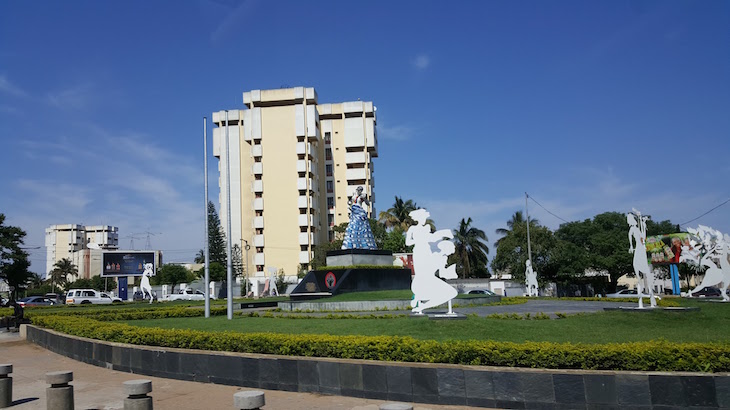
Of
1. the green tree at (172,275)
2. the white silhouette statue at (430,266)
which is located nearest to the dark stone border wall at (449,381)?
the white silhouette statue at (430,266)

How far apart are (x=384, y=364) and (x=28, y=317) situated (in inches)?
713

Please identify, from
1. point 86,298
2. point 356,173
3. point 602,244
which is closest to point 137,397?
point 86,298

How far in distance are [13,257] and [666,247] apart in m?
47.3

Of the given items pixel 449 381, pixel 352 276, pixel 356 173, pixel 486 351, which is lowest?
pixel 449 381

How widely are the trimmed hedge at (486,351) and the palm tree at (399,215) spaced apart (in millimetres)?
52212

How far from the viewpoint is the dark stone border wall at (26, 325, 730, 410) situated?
6172 mm

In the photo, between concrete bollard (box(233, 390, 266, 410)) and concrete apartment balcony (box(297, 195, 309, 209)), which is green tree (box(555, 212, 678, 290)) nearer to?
concrete apartment balcony (box(297, 195, 309, 209))

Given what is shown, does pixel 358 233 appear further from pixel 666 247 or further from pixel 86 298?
pixel 86 298

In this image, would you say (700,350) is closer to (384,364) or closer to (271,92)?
(384,364)

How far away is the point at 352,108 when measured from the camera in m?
69.6

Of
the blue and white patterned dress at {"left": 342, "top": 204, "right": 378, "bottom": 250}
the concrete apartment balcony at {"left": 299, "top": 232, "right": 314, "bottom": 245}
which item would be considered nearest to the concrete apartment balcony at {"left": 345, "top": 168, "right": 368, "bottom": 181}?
the concrete apartment balcony at {"left": 299, "top": 232, "right": 314, "bottom": 245}

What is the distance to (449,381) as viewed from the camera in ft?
23.5

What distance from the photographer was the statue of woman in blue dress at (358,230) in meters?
30.4

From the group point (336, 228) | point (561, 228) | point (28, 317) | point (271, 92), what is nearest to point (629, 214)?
point (28, 317)
